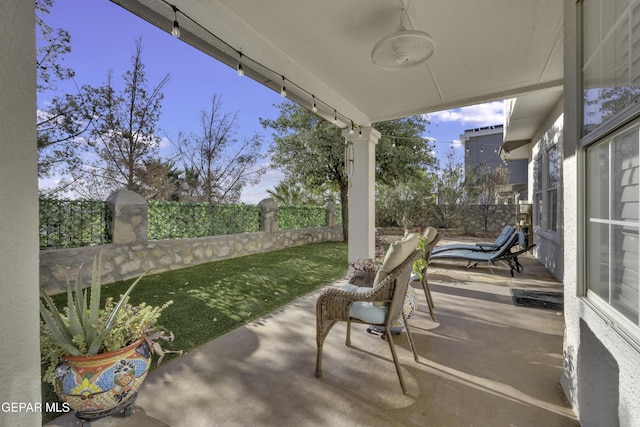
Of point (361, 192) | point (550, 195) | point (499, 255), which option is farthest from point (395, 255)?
point (550, 195)

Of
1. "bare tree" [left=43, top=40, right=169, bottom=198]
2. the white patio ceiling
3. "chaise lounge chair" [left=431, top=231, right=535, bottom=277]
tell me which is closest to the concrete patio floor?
"chaise lounge chair" [left=431, top=231, right=535, bottom=277]

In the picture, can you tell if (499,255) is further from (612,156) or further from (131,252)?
(131,252)

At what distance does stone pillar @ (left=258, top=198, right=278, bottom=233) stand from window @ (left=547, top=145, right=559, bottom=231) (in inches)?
254

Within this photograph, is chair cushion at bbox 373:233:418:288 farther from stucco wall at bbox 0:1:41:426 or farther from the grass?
stucco wall at bbox 0:1:41:426

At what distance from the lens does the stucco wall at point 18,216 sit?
3.77ft

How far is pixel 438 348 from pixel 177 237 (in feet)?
17.4

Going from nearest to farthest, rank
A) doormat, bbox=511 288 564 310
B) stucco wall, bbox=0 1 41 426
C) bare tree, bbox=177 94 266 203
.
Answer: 1. stucco wall, bbox=0 1 41 426
2. doormat, bbox=511 288 564 310
3. bare tree, bbox=177 94 266 203

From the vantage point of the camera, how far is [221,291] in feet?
14.7

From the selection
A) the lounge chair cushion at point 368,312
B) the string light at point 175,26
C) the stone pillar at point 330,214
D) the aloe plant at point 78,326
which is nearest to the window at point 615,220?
the lounge chair cushion at point 368,312

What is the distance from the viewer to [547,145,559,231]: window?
5.84 meters

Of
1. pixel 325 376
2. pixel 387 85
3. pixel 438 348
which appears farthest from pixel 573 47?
pixel 325 376

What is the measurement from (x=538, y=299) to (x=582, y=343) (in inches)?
108

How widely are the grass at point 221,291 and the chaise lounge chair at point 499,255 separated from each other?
237 centimetres

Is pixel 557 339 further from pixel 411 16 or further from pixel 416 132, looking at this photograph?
pixel 416 132
